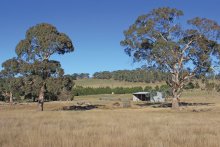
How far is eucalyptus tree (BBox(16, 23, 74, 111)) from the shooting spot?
51.1 metres

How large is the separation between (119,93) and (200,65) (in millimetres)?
101317

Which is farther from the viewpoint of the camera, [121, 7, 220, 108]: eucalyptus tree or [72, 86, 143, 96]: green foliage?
[72, 86, 143, 96]: green foliage

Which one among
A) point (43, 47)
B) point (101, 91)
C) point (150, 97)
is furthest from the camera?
point (101, 91)

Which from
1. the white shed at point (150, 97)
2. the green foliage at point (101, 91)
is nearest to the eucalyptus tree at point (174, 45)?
the white shed at point (150, 97)

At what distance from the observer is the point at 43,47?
168ft

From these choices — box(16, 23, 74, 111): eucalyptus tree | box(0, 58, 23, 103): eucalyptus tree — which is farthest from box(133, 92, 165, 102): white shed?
box(16, 23, 74, 111): eucalyptus tree

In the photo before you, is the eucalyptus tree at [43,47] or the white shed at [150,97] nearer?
the eucalyptus tree at [43,47]

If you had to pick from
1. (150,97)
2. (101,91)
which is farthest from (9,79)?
(101,91)

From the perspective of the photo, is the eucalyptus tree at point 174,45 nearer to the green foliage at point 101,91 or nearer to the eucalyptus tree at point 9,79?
the eucalyptus tree at point 9,79

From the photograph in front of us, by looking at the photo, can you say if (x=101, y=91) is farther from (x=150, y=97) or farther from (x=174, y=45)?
(x=174, y=45)

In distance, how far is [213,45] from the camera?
56.5 m

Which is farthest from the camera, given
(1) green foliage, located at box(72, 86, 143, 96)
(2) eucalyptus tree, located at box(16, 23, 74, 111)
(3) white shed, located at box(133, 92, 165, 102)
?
(1) green foliage, located at box(72, 86, 143, 96)

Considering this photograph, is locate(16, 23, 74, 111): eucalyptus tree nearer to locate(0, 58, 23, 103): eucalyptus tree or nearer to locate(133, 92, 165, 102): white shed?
locate(0, 58, 23, 103): eucalyptus tree

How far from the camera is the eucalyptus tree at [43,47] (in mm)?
51062
